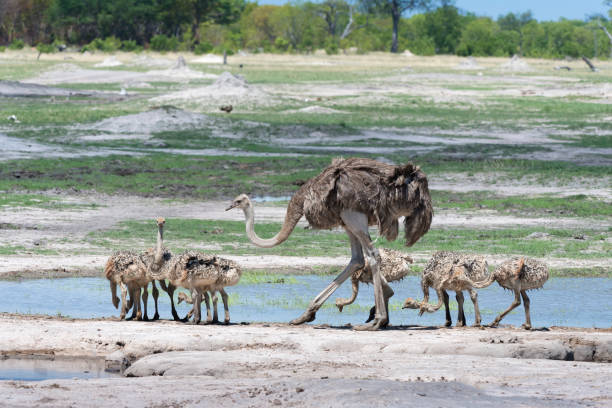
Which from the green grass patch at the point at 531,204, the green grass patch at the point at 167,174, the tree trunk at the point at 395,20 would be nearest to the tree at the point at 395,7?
the tree trunk at the point at 395,20

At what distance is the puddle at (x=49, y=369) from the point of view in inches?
391

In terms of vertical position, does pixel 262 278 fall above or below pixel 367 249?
below

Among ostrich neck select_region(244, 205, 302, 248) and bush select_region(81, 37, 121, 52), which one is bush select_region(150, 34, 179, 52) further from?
ostrich neck select_region(244, 205, 302, 248)

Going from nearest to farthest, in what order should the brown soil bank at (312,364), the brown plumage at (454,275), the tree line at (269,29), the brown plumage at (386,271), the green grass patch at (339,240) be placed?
the brown soil bank at (312,364) → the brown plumage at (454,275) → the brown plumage at (386,271) → the green grass patch at (339,240) → the tree line at (269,29)

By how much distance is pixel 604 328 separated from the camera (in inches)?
464

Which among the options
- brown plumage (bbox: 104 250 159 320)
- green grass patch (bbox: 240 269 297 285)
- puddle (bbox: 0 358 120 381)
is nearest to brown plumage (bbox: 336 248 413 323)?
brown plumage (bbox: 104 250 159 320)

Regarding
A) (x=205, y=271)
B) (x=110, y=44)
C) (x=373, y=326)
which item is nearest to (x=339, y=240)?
(x=373, y=326)

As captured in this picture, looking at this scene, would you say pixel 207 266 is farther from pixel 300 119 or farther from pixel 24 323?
pixel 300 119

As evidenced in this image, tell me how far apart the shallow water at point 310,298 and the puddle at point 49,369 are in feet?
7.61

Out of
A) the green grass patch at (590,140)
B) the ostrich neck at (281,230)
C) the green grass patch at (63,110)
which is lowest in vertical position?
the green grass patch at (590,140)

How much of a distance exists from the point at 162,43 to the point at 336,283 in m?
89.3

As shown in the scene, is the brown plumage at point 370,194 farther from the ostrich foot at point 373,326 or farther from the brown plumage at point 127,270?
the brown plumage at point 127,270

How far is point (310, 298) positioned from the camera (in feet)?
45.3

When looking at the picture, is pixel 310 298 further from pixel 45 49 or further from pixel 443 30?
pixel 443 30
